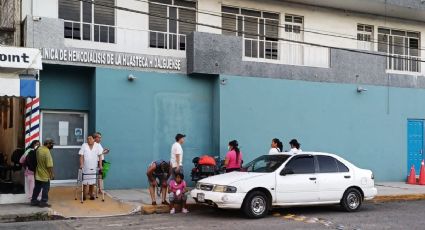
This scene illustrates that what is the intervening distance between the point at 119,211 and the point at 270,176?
352 centimetres

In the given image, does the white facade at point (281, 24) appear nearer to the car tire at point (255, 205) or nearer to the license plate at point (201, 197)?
the license plate at point (201, 197)

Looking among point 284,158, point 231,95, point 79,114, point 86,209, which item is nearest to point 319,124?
point 231,95

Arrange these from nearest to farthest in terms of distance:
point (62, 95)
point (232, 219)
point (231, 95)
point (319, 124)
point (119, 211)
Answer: point (232, 219) → point (119, 211) → point (62, 95) → point (231, 95) → point (319, 124)

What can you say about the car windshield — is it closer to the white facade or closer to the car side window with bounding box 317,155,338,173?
the car side window with bounding box 317,155,338,173

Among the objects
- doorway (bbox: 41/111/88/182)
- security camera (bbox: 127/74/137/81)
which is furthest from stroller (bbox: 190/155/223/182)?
doorway (bbox: 41/111/88/182)

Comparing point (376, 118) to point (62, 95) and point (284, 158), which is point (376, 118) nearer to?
point (284, 158)

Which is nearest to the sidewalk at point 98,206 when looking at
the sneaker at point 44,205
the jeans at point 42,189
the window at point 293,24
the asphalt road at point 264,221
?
the sneaker at point 44,205

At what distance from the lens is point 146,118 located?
1602 cm

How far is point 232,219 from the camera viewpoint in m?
11.4

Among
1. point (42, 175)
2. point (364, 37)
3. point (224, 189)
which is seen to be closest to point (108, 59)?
point (42, 175)

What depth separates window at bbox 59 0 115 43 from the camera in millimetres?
15594

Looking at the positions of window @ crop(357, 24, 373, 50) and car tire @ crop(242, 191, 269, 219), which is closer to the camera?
car tire @ crop(242, 191, 269, 219)

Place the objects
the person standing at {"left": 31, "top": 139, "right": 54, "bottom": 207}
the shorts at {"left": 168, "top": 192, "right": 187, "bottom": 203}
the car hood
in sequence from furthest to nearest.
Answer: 1. the person standing at {"left": 31, "top": 139, "right": 54, "bottom": 207}
2. the shorts at {"left": 168, "top": 192, "right": 187, "bottom": 203}
3. the car hood

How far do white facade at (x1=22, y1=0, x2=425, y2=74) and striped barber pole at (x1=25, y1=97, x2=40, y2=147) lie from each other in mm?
2704
